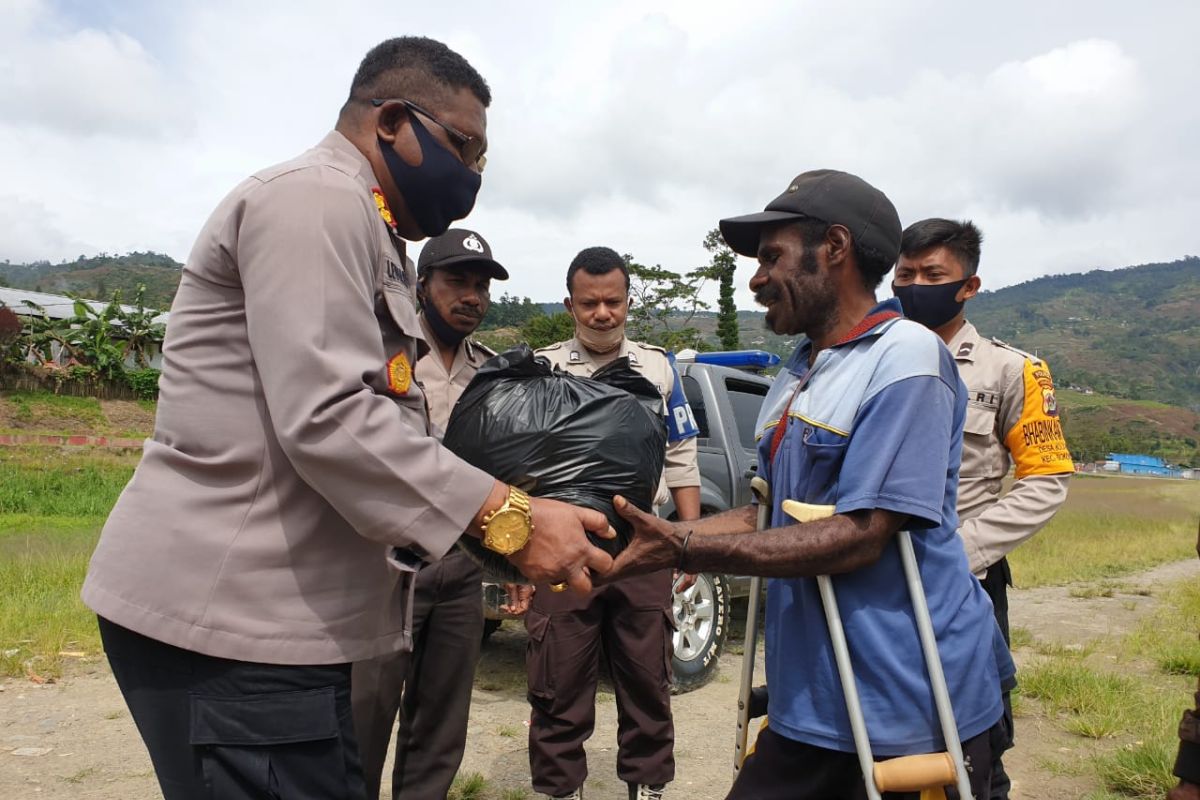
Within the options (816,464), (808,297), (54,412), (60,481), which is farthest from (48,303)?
(816,464)

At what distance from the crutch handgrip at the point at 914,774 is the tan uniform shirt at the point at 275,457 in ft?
3.32

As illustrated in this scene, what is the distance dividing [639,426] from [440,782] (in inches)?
73.2

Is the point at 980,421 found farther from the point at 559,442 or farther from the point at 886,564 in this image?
the point at 559,442

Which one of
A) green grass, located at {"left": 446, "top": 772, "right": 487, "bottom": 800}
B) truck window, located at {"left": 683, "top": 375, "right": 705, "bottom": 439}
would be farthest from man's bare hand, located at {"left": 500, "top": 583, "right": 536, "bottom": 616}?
truck window, located at {"left": 683, "top": 375, "right": 705, "bottom": 439}

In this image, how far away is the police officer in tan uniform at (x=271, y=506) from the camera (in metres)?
1.58

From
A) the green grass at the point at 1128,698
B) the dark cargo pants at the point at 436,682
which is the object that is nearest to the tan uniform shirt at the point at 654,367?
the dark cargo pants at the point at 436,682

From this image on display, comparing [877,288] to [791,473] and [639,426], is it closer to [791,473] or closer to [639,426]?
[791,473]

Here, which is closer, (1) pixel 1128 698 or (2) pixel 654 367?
(2) pixel 654 367

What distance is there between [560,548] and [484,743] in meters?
3.02

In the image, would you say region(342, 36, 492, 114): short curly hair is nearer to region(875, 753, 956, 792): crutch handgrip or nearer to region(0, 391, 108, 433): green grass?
region(875, 753, 956, 792): crutch handgrip

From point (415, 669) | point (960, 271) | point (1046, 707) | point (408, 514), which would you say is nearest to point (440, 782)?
point (415, 669)

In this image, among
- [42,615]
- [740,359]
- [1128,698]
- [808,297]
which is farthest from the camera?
[740,359]

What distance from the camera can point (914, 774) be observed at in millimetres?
1774

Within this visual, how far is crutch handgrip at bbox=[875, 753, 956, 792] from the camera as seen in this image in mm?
1772
